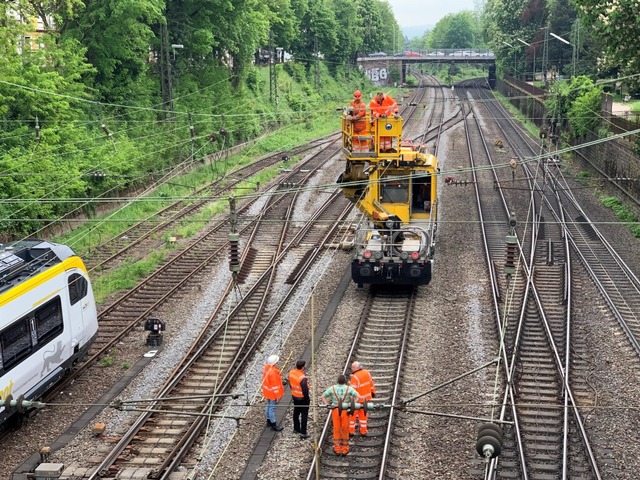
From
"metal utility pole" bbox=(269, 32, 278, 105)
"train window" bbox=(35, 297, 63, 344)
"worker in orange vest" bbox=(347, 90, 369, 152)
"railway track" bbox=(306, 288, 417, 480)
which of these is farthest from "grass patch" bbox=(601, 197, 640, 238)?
"metal utility pole" bbox=(269, 32, 278, 105)

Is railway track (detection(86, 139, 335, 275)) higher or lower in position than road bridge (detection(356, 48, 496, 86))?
lower

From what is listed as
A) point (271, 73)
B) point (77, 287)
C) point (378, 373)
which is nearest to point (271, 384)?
point (378, 373)

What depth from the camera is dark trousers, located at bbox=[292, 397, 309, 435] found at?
13.3 meters

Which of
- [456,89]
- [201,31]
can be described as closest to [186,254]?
[201,31]

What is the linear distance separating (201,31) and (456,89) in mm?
60341

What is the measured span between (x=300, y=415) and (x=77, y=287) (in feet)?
18.2

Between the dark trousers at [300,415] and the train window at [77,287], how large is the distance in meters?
5.28

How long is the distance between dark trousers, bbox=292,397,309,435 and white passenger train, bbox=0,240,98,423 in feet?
14.7

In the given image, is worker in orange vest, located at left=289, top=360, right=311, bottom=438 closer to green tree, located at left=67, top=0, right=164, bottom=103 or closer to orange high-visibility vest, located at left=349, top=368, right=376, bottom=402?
orange high-visibility vest, located at left=349, top=368, right=376, bottom=402

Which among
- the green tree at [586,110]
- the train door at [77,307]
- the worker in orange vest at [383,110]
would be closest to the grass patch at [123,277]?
the train door at [77,307]

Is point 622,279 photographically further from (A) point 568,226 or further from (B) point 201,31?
(B) point 201,31

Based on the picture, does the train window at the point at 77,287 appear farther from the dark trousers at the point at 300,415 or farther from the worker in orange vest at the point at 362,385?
the worker in orange vest at the point at 362,385

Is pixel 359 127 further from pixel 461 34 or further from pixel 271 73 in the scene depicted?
pixel 461 34

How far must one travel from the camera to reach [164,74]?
1507 inches
